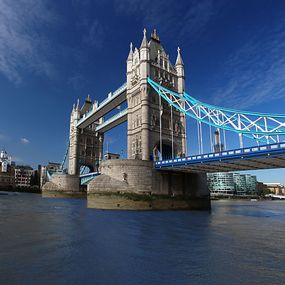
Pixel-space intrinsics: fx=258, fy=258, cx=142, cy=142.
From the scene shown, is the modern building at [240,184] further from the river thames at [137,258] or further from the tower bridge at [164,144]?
the river thames at [137,258]

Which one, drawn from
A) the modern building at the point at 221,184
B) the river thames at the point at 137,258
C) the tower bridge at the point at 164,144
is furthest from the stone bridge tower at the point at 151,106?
the modern building at the point at 221,184

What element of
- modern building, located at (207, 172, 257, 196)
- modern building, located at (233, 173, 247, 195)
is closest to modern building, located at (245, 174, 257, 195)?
modern building, located at (207, 172, 257, 196)

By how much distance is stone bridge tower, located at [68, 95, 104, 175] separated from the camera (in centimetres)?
7788

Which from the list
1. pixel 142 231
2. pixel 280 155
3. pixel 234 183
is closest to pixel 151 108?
pixel 280 155

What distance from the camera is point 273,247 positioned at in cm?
1249

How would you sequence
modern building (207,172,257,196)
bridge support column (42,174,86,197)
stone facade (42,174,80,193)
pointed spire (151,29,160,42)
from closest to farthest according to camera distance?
pointed spire (151,29,160,42) < bridge support column (42,174,86,197) < stone facade (42,174,80,193) < modern building (207,172,257,196)

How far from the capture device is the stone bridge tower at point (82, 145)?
3066 inches

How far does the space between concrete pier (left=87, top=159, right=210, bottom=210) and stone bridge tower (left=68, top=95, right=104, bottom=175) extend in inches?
1820

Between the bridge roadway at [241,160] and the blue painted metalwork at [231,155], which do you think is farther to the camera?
the bridge roadway at [241,160]

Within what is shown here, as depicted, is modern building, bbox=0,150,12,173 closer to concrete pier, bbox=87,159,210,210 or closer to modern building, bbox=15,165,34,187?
modern building, bbox=15,165,34,187

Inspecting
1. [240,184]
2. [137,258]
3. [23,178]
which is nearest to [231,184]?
[240,184]

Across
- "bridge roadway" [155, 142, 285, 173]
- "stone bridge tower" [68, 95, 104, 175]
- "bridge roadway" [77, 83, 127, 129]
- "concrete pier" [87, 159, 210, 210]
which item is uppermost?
"bridge roadway" [77, 83, 127, 129]

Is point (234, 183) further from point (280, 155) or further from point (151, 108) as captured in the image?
point (280, 155)

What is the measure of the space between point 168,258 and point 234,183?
14773cm
